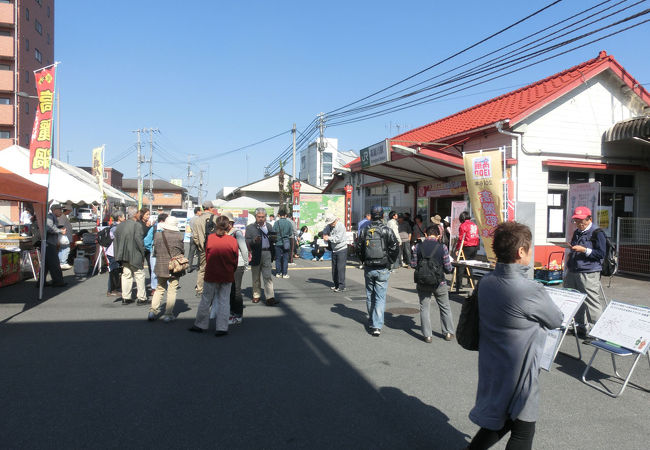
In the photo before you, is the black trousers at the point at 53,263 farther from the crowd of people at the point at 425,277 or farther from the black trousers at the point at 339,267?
the black trousers at the point at 339,267

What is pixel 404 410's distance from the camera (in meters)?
3.97

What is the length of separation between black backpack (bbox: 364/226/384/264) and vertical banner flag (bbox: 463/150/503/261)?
2701 mm

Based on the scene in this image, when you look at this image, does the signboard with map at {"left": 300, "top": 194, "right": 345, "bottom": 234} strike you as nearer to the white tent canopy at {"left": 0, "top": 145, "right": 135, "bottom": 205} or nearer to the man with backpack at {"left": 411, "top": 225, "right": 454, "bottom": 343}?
the white tent canopy at {"left": 0, "top": 145, "right": 135, "bottom": 205}

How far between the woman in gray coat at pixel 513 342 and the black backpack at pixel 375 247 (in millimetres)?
3666

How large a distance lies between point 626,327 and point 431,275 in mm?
2208

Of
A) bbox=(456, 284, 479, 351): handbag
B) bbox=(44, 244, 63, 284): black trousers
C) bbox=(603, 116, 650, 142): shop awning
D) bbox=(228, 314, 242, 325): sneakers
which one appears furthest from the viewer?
bbox=(603, 116, 650, 142): shop awning

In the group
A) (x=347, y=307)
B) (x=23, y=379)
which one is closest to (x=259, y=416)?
(x=23, y=379)

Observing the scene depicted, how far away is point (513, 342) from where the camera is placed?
2641 millimetres

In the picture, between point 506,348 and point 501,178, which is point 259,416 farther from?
point 501,178

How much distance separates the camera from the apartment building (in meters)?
34.7

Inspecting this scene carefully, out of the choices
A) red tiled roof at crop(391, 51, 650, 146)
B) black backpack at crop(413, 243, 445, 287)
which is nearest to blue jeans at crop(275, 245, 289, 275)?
red tiled roof at crop(391, 51, 650, 146)

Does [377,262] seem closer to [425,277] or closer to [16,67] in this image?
[425,277]

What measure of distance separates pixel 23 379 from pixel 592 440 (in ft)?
17.1

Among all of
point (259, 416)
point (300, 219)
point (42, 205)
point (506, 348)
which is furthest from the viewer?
point (300, 219)
